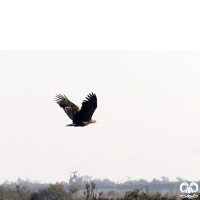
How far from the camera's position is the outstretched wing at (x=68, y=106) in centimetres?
1644

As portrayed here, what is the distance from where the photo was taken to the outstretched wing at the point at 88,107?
15438mm

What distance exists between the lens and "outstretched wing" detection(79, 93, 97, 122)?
1544cm

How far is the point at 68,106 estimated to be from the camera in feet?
55.9

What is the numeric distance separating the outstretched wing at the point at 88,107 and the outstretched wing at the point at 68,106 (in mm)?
480

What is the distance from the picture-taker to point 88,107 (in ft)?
51.0

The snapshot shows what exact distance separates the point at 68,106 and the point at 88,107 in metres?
1.61

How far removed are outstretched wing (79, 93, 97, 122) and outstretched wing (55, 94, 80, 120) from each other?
480 millimetres

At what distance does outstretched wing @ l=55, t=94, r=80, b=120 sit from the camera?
16.4 metres
